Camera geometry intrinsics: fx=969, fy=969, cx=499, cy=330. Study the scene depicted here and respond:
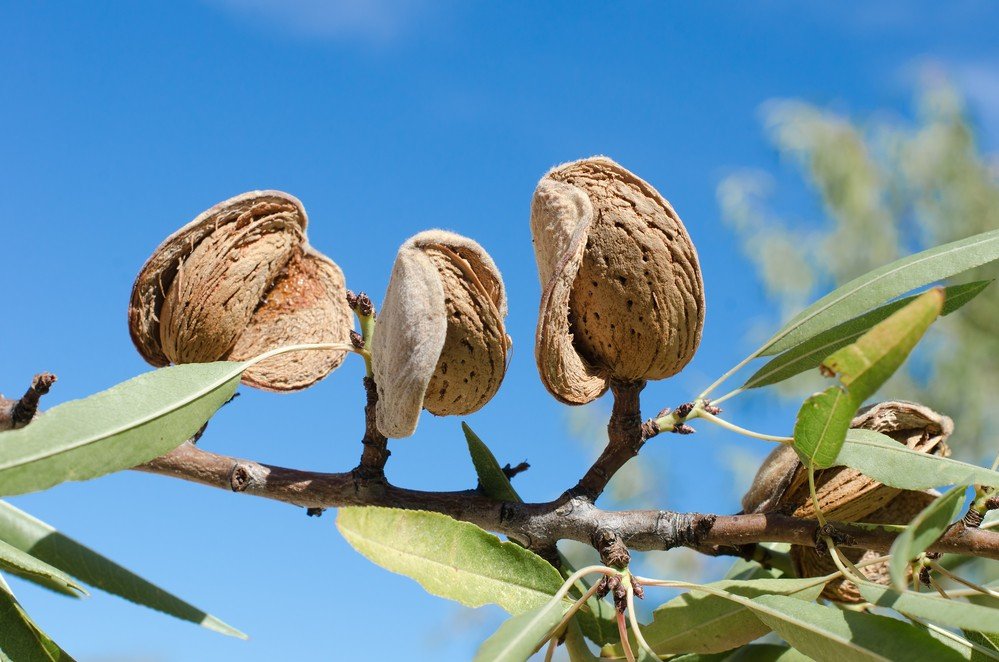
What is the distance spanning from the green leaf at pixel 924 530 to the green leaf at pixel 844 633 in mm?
69

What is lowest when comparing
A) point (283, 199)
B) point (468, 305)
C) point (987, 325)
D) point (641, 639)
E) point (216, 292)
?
point (641, 639)

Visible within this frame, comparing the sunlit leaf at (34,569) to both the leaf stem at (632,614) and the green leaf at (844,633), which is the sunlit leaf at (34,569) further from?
the green leaf at (844,633)

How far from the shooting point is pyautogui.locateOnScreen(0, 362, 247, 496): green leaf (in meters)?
0.78

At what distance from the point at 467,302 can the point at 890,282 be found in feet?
1.51

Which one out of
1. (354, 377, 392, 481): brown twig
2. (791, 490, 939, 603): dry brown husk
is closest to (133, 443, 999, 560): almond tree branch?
(354, 377, 392, 481): brown twig

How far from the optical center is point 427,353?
89 centimetres

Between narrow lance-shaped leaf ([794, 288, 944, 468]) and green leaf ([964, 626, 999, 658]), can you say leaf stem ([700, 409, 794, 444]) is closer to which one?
narrow lance-shaped leaf ([794, 288, 944, 468])

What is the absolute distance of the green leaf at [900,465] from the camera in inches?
36.9

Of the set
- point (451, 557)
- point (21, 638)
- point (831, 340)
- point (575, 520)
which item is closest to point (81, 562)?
point (21, 638)

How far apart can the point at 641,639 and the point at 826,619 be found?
171 millimetres

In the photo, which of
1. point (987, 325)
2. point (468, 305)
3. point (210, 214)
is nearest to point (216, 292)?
point (210, 214)

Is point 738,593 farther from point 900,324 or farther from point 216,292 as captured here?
point 216,292

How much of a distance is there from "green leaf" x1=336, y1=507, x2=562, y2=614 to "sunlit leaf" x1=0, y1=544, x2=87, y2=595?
0.80 ft

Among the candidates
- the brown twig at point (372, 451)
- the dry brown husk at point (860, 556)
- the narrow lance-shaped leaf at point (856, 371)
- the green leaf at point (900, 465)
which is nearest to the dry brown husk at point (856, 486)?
the dry brown husk at point (860, 556)
